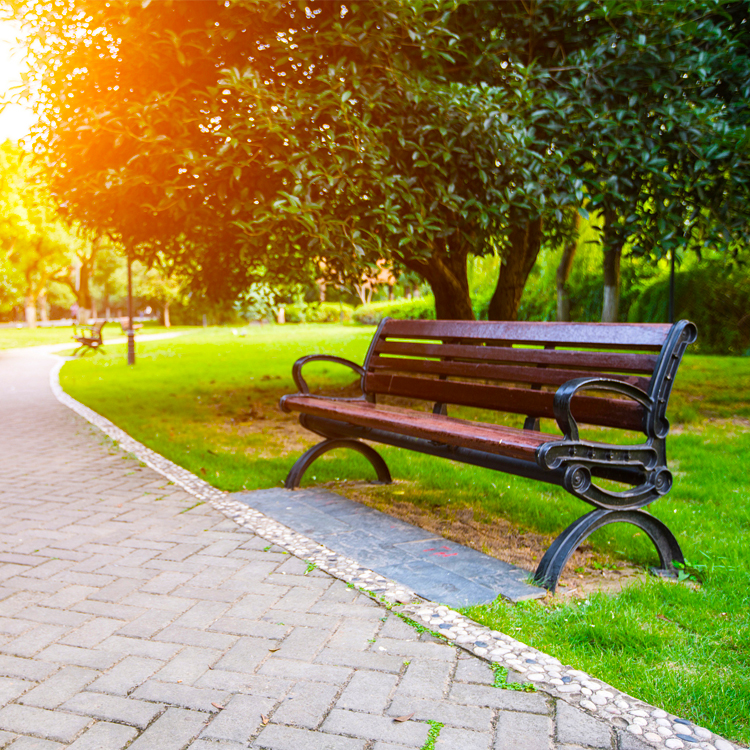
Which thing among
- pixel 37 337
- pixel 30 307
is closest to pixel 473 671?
pixel 37 337

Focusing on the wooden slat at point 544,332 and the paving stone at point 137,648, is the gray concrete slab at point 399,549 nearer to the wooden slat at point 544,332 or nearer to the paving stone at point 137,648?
the paving stone at point 137,648

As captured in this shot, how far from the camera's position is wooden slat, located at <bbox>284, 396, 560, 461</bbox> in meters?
3.39

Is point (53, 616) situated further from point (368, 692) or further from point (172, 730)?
point (368, 692)

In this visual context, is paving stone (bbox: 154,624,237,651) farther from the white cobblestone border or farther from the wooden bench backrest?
the wooden bench backrest

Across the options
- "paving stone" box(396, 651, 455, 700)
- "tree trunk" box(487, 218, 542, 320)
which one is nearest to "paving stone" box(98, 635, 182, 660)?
"paving stone" box(396, 651, 455, 700)

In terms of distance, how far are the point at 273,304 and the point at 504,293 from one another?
372cm

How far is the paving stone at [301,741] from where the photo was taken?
6.91 ft

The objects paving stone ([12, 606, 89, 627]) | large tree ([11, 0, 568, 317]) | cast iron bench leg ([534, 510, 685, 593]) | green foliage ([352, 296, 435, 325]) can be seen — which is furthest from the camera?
green foliage ([352, 296, 435, 325])

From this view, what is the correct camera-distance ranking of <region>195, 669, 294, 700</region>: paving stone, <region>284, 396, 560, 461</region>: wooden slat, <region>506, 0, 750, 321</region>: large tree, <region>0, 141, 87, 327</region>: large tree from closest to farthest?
1. <region>195, 669, 294, 700</region>: paving stone
2. <region>284, 396, 560, 461</region>: wooden slat
3. <region>506, 0, 750, 321</region>: large tree
4. <region>0, 141, 87, 327</region>: large tree

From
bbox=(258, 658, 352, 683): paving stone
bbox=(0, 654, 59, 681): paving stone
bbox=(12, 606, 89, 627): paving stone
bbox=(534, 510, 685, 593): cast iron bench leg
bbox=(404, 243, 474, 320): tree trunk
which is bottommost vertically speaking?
bbox=(258, 658, 352, 683): paving stone

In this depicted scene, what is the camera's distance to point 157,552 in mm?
3861

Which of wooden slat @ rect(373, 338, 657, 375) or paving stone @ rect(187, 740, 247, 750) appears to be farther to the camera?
wooden slat @ rect(373, 338, 657, 375)

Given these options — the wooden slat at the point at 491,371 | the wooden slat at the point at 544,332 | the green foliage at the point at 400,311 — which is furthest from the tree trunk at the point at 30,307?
A: the wooden slat at the point at 544,332

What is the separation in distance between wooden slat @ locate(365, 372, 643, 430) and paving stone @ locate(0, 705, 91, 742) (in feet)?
8.49
